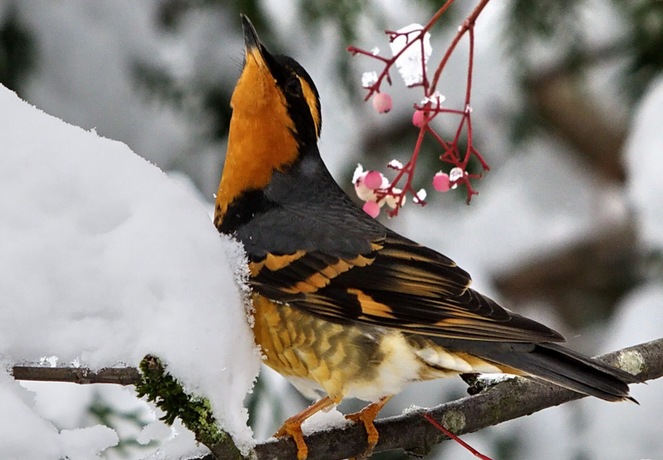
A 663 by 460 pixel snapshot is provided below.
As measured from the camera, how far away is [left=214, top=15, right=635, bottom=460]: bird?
7.29ft

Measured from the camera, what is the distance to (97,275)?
1.55 m

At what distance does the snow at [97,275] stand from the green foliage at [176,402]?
0.02 meters

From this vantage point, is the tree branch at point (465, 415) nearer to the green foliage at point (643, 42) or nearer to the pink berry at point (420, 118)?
the pink berry at point (420, 118)

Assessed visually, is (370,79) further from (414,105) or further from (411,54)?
(414,105)

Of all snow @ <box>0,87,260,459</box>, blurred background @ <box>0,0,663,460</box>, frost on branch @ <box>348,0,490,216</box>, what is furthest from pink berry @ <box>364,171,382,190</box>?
blurred background @ <box>0,0,663,460</box>

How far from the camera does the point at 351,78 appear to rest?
4.07 metres

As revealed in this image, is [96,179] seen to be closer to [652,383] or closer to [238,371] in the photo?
[238,371]

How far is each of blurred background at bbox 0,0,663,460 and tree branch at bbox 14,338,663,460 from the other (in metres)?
0.75

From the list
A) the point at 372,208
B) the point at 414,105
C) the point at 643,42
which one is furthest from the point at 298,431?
the point at 643,42

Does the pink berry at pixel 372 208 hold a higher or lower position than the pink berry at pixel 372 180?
lower

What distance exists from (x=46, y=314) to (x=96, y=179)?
289mm

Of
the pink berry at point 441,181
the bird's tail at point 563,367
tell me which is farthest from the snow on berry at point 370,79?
the bird's tail at point 563,367

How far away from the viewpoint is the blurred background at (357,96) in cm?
373

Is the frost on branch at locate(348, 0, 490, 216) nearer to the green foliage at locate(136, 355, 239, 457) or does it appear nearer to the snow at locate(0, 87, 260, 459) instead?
the snow at locate(0, 87, 260, 459)
